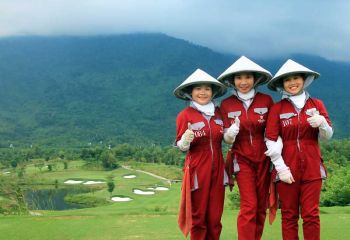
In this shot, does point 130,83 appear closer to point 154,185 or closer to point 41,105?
point 41,105

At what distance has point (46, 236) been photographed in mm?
6422

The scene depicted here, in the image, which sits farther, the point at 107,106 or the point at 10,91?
the point at 10,91

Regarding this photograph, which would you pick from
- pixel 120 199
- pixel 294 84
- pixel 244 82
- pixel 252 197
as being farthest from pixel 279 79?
pixel 120 199

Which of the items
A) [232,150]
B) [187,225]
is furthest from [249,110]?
[187,225]

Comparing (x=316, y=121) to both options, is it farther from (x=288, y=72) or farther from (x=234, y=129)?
(x=234, y=129)

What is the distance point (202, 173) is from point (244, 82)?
39.4 inches

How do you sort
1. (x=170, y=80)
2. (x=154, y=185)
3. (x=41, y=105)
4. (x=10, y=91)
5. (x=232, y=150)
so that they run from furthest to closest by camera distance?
(x=170, y=80)
(x=10, y=91)
(x=41, y=105)
(x=154, y=185)
(x=232, y=150)

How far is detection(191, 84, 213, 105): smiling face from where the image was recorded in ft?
16.3

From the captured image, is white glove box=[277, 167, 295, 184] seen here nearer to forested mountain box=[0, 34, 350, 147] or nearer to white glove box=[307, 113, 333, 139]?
white glove box=[307, 113, 333, 139]

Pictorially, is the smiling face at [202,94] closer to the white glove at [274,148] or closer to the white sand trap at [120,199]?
the white glove at [274,148]

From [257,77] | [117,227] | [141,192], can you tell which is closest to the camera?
[257,77]

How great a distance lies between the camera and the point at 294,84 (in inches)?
187

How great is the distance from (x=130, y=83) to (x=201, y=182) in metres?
195

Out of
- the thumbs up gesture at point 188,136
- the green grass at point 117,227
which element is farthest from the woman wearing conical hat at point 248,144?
the green grass at point 117,227
